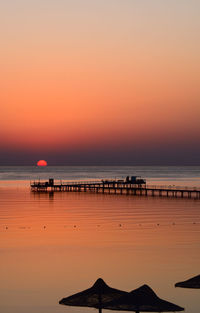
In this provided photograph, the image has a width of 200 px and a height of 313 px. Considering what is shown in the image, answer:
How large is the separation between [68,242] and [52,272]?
1176 centimetres

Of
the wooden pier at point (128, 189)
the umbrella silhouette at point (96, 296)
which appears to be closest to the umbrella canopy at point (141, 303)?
the umbrella silhouette at point (96, 296)

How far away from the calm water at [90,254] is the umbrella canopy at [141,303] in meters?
6.89

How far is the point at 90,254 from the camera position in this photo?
145 ft

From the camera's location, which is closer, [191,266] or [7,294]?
[7,294]

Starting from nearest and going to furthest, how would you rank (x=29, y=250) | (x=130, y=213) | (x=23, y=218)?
(x=29, y=250) → (x=23, y=218) → (x=130, y=213)

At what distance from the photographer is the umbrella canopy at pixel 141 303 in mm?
22750

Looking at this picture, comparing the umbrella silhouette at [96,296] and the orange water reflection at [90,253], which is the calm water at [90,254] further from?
the umbrella silhouette at [96,296]

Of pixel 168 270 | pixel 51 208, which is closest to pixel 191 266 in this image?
pixel 168 270

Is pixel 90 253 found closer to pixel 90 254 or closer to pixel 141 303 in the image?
pixel 90 254

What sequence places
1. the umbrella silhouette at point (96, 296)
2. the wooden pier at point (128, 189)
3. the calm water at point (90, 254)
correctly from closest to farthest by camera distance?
the umbrella silhouette at point (96, 296) < the calm water at point (90, 254) < the wooden pier at point (128, 189)

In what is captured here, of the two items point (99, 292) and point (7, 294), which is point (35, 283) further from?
point (99, 292)

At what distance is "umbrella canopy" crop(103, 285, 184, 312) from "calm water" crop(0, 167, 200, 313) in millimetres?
6891

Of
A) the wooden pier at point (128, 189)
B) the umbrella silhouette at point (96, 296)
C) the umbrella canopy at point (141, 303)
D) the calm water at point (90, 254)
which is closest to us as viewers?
the umbrella canopy at point (141, 303)

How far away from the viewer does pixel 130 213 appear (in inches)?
2921
